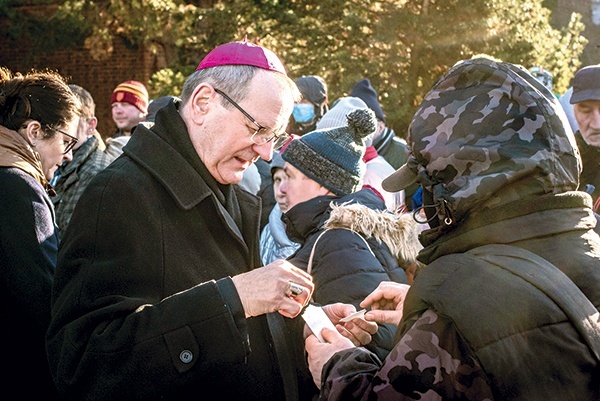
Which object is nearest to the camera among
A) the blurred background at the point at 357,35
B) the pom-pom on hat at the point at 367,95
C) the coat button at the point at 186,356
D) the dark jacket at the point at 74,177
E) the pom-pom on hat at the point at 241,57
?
the coat button at the point at 186,356

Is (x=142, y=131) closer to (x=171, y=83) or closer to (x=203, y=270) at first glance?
(x=203, y=270)

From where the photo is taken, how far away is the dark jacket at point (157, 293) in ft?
7.34

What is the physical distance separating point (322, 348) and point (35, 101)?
1.91 meters

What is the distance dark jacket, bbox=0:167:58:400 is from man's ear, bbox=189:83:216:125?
96 cm

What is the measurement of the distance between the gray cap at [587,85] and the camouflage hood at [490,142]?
303 cm

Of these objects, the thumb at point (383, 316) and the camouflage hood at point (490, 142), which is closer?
the camouflage hood at point (490, 142)

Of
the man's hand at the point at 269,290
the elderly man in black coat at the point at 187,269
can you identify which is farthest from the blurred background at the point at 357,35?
the man's hand at the point at 269,290

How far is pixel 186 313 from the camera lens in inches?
89.3

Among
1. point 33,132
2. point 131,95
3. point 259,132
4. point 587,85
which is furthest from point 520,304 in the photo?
point 131,95

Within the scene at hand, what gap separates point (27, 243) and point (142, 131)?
854 mm

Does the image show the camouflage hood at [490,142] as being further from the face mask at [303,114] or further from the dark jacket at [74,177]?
the face mask at [303,114]

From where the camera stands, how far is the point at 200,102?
2.65m

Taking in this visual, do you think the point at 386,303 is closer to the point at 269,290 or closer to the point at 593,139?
the point at 269,290

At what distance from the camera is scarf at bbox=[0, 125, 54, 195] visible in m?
3.27
